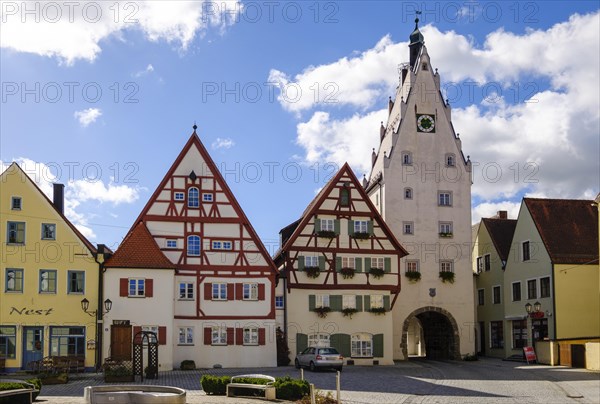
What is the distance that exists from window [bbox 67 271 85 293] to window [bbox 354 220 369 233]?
16.8 metres

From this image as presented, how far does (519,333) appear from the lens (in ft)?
186

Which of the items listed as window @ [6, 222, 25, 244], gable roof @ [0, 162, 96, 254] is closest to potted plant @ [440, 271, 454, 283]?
gable roof @ [0, 162, 96, 254]

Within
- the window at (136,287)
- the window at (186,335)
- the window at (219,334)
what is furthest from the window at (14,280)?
the window at (219,334)

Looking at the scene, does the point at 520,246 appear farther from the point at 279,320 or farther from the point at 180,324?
the point at 180,324

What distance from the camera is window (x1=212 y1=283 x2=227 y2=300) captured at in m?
48.0

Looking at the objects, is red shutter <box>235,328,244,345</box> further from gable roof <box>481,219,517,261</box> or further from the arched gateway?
gable roof <box>481,219,517,261</box>

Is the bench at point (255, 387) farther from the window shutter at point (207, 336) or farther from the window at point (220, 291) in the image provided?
the window at point (220, 291)

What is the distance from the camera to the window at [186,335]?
154 feet

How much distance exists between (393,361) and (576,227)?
1493 cm

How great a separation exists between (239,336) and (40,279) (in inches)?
446

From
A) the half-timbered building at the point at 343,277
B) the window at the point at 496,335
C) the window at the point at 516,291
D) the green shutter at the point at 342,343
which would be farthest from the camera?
the window at the point at 496,335

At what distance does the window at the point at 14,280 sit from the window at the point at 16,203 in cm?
325

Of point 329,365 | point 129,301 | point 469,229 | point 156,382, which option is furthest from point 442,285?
point 156,382

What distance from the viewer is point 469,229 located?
5847cm
